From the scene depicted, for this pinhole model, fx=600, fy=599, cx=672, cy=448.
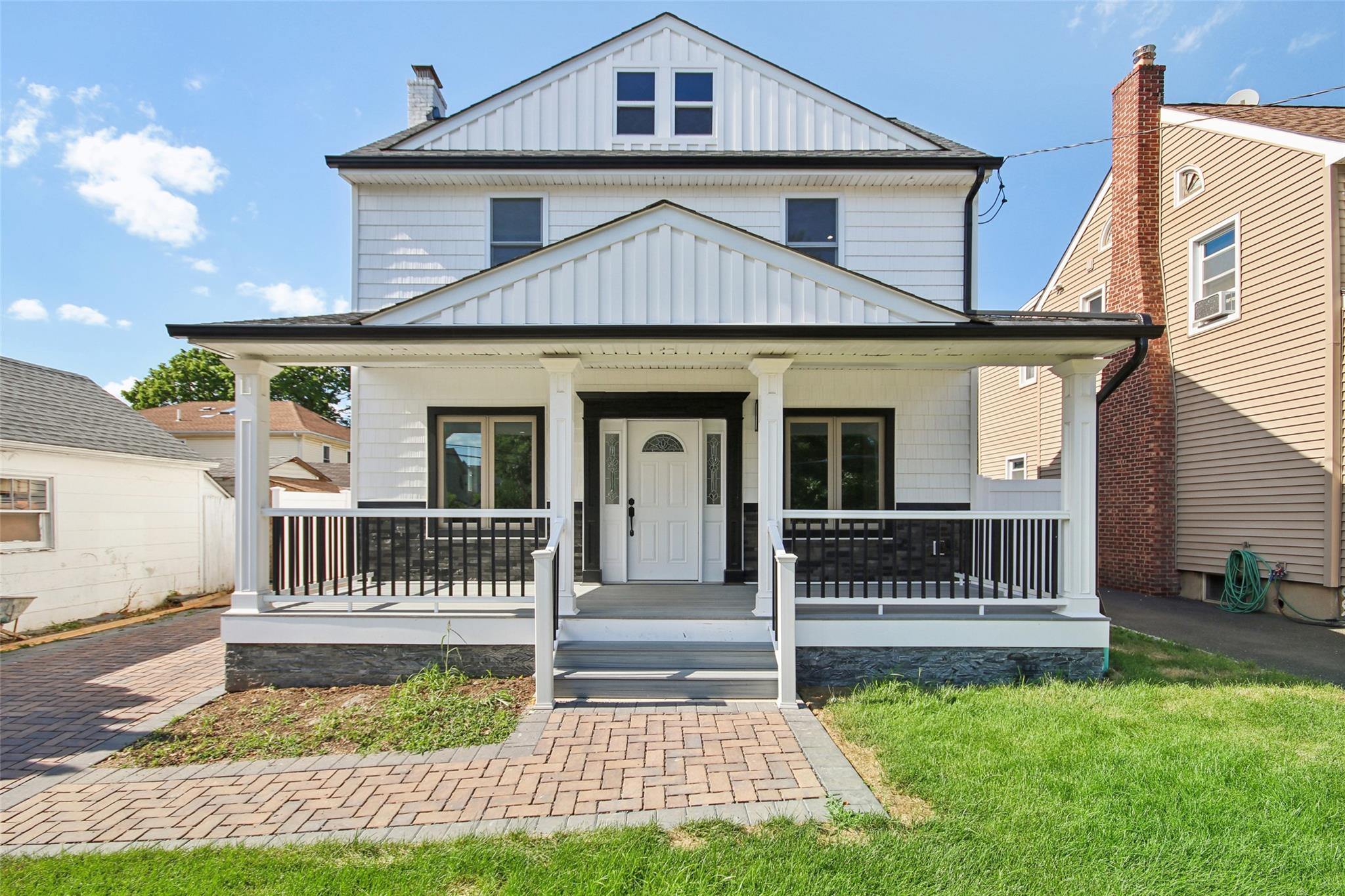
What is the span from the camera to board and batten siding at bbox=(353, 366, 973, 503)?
785cm

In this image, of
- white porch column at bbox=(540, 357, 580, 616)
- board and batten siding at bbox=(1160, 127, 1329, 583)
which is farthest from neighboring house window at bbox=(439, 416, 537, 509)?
board and batten siding at bbox=(1160, 127, 1329, 583)

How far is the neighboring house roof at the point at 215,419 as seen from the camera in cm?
2406

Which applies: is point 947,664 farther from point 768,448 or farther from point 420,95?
point 420,95

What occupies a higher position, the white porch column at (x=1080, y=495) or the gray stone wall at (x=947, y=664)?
the white porch column at (x=1080, y=495)

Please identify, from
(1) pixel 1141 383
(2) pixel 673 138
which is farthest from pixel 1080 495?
(2) pixel 673 138

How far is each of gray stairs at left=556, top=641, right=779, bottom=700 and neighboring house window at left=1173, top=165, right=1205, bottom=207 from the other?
434 inches

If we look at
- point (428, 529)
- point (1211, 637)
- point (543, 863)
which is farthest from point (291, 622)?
point (1211, 637)

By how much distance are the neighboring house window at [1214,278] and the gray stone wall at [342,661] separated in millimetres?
11803

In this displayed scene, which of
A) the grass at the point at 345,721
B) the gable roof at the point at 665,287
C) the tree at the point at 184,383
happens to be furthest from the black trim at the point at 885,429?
the tree at the point at 184,383

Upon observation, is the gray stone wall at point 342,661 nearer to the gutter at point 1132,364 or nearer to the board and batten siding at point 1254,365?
the gutter at point 1132,364

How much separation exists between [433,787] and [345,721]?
155 cm

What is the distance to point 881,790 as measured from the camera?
3.82 metres

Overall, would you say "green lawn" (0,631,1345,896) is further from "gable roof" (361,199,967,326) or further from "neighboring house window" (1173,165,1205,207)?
"neighboring house window" (1173,165,1205,207)

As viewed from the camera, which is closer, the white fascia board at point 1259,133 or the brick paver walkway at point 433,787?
the brick paver walkway at point 433,787
